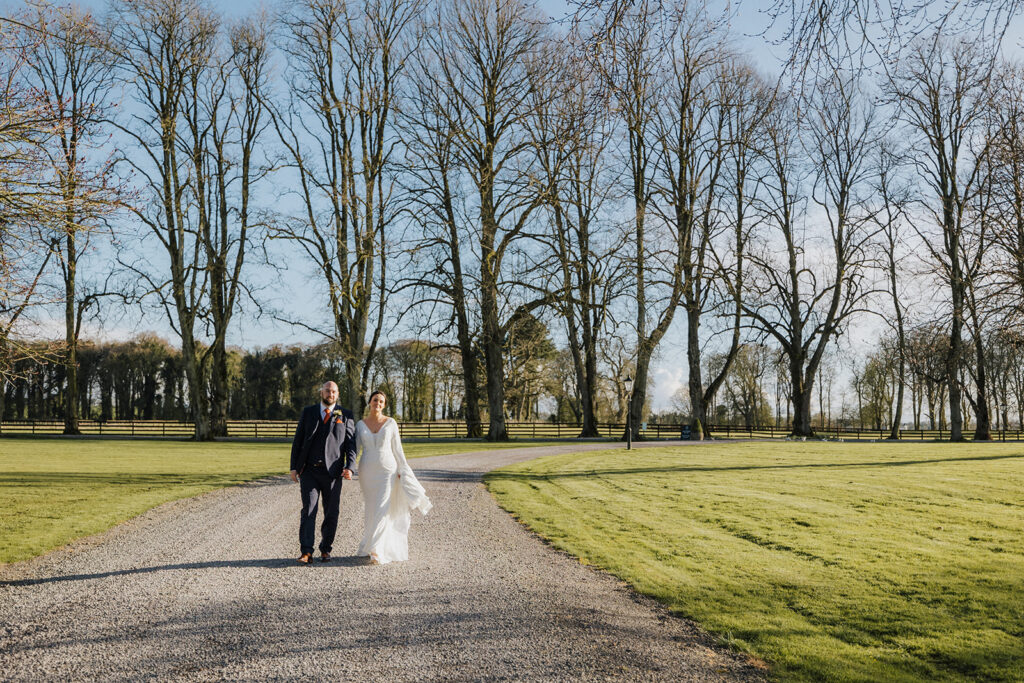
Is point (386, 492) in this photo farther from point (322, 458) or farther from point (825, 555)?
point (825, 555)

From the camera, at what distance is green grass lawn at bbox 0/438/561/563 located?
31.0 ft

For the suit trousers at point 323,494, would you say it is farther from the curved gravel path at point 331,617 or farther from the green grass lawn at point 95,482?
the green grass lawn at point 95,482

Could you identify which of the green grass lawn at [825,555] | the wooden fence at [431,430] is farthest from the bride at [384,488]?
the wooden fence at [431,430]

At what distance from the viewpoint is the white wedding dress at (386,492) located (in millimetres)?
7641

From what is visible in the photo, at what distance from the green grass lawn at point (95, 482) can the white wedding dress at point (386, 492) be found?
3.72m

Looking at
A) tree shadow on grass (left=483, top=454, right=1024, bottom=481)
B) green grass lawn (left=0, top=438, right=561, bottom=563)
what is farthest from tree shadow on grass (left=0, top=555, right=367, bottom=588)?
tree shadow on grass (left=483, top=454, right=1024, bottom=481)

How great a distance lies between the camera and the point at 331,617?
5.42 metres

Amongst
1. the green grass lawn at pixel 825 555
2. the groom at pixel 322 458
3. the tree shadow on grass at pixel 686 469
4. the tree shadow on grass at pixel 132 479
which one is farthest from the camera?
the tree shadow on grass at pixel 686 469

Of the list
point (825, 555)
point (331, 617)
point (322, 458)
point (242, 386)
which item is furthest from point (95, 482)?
point (242, 386)

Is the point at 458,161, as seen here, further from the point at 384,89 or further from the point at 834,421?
the point at 834,421

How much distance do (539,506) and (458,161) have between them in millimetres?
18660

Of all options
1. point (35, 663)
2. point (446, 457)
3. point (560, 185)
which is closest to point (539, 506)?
point (35, 663)

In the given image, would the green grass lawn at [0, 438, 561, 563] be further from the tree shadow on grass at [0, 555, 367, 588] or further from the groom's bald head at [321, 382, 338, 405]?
the groom's bald head at [321, 382, 338, 405]

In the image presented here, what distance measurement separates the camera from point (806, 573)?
280 inches
